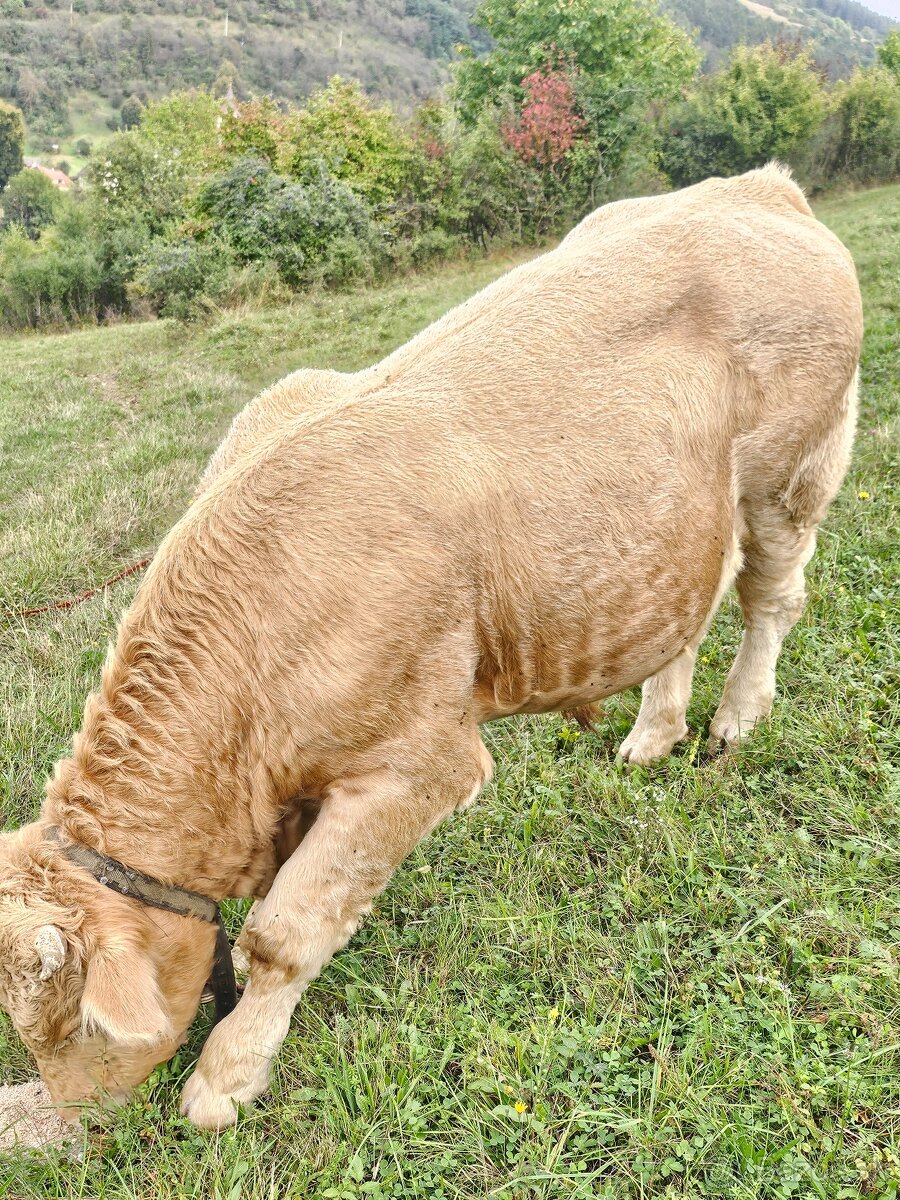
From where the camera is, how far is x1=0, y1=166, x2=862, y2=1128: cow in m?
2.41

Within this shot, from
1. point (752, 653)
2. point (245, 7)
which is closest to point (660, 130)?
point (752, 653)

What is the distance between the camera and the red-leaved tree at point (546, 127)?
24.5 metres

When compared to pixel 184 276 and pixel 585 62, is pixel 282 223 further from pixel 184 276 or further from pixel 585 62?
pixel 585 62

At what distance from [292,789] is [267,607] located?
1.87ft

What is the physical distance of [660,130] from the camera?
35.3 m

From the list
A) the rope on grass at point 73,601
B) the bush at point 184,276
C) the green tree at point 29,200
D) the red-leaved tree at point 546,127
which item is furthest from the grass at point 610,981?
the green tree at point 29,200

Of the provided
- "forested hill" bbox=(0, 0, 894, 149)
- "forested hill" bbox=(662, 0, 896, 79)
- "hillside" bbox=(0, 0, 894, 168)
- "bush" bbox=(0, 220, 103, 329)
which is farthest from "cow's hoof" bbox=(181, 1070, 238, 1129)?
"forested hill" bbox=(662, 0, 896, 79)

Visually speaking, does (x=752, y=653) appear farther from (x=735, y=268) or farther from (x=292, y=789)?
(x=292, y=789)

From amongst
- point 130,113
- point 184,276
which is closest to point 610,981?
point 184,276

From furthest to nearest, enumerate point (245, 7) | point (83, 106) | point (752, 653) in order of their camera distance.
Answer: point (245, 7)
point (83, 106)
point (752, 653)

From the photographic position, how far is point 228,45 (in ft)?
370

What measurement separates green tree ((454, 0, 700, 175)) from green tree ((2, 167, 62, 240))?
4150cm

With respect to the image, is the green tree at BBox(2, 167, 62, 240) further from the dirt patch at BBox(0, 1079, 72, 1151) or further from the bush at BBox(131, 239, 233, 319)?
the dirt patch at BBox(0, 1079, 72, 1151)

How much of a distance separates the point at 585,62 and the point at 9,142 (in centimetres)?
6247
